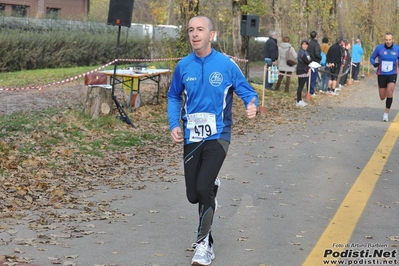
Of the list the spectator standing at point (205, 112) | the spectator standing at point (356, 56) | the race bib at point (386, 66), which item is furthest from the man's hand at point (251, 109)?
the spectator standing at point (356, 56)

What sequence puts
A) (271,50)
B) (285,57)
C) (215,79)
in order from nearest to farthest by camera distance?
(215,79), (285,57), (271,50)

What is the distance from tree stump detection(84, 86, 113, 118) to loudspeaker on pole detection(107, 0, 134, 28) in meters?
1.50

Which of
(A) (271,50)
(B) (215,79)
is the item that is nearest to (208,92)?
(B) (215,79)

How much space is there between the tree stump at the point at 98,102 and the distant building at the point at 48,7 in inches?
1076

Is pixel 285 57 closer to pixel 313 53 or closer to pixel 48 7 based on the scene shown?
pixel 313 53

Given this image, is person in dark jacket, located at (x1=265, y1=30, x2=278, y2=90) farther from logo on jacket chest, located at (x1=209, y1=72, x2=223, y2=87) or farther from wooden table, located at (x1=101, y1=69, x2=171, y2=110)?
logo on jacket chest, located at (x1=209, y1=72, x2=223, y2=87)

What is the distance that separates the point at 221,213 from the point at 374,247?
6.41 feet

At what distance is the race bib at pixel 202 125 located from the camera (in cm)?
652

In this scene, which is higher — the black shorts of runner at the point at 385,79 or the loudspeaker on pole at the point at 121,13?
the loudspeaker on pole at the point at 121,13

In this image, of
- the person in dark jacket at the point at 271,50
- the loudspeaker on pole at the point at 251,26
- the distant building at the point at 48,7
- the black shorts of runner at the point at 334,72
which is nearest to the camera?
the loudspeaker on pole at the point at 251,26

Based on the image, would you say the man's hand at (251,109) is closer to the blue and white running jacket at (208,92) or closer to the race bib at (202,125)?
the blue and white running jacket at (208,92)

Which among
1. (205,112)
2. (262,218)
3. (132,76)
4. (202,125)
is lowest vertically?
(262,218)

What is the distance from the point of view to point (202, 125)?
6531mm

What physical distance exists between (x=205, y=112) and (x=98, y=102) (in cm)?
962
